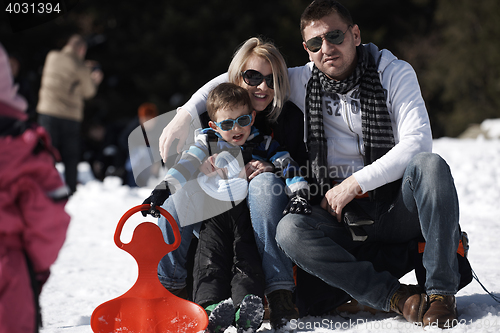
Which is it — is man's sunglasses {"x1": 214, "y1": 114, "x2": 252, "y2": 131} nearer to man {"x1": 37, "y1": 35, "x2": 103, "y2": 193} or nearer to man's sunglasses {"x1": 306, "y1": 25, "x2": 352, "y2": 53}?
man's sunglasses {"x1": 306, "y1": 25, "x2": 352, "y2": 53}

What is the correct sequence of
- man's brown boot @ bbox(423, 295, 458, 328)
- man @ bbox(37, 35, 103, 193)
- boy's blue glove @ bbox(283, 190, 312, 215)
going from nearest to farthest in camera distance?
1. man's brown boot @ bbox(423, 295, 458, 328)
2. boy's blue glove @ bbox(283, 190, 312, 215)
3. man @ bbox(37, 35, 103, 193)

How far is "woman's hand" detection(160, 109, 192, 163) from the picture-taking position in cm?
231

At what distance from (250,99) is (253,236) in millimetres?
656

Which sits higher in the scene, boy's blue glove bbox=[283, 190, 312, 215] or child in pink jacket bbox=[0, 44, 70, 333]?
child in pink jacket bbox=[0, 44, 70, 333]

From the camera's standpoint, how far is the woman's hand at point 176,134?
7.57 feet

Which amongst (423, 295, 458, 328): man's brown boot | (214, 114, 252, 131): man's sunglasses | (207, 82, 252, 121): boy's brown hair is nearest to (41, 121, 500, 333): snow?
(423, 295, 458, 328): man's brown boot

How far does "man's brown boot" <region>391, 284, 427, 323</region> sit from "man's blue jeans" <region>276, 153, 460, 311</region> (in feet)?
0.08

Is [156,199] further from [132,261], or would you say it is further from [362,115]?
[132,261]

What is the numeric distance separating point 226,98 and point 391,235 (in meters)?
0.94

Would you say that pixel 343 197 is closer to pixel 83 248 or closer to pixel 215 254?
pixel 215 254

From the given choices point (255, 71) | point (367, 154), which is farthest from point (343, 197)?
point (255, 71)

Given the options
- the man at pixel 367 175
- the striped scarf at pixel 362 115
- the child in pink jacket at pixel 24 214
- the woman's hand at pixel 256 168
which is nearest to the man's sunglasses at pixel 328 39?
the man at pixel 367 175

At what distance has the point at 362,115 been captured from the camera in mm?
2211

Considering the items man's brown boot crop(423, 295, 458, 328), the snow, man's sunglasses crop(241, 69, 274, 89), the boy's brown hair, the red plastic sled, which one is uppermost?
man's sunglasses crop(241, 69, 274, 89)
